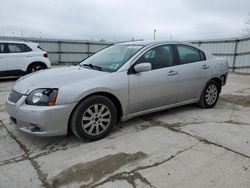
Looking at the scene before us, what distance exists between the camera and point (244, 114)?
5086 mm

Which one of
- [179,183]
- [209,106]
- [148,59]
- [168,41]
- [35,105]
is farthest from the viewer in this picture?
[209,106]

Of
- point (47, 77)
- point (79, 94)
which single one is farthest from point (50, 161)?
point (47, 77)

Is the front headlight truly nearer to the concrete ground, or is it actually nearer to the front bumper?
the front bumper

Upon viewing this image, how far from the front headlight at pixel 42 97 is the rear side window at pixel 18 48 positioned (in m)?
6.69

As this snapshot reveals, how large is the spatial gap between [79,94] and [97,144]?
2.55ft

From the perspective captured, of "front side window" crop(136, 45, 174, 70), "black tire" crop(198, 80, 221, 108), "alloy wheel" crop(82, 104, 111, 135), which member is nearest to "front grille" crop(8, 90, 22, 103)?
"alloy wheel" crop(82, 104, 111, 135)

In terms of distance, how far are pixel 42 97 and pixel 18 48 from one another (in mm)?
6898

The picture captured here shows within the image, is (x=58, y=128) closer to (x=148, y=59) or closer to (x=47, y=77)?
(x=47, y=77)

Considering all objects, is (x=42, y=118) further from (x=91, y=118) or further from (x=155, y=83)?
(x=155, y=83)

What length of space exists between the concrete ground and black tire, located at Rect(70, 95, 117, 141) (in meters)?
0.13

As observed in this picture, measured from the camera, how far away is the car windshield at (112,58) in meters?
4.10

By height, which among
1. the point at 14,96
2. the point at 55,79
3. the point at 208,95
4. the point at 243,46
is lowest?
the point at 208,95

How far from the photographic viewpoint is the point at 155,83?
425 cm

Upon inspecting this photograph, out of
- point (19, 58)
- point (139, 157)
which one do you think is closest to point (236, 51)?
point (19, 58)
